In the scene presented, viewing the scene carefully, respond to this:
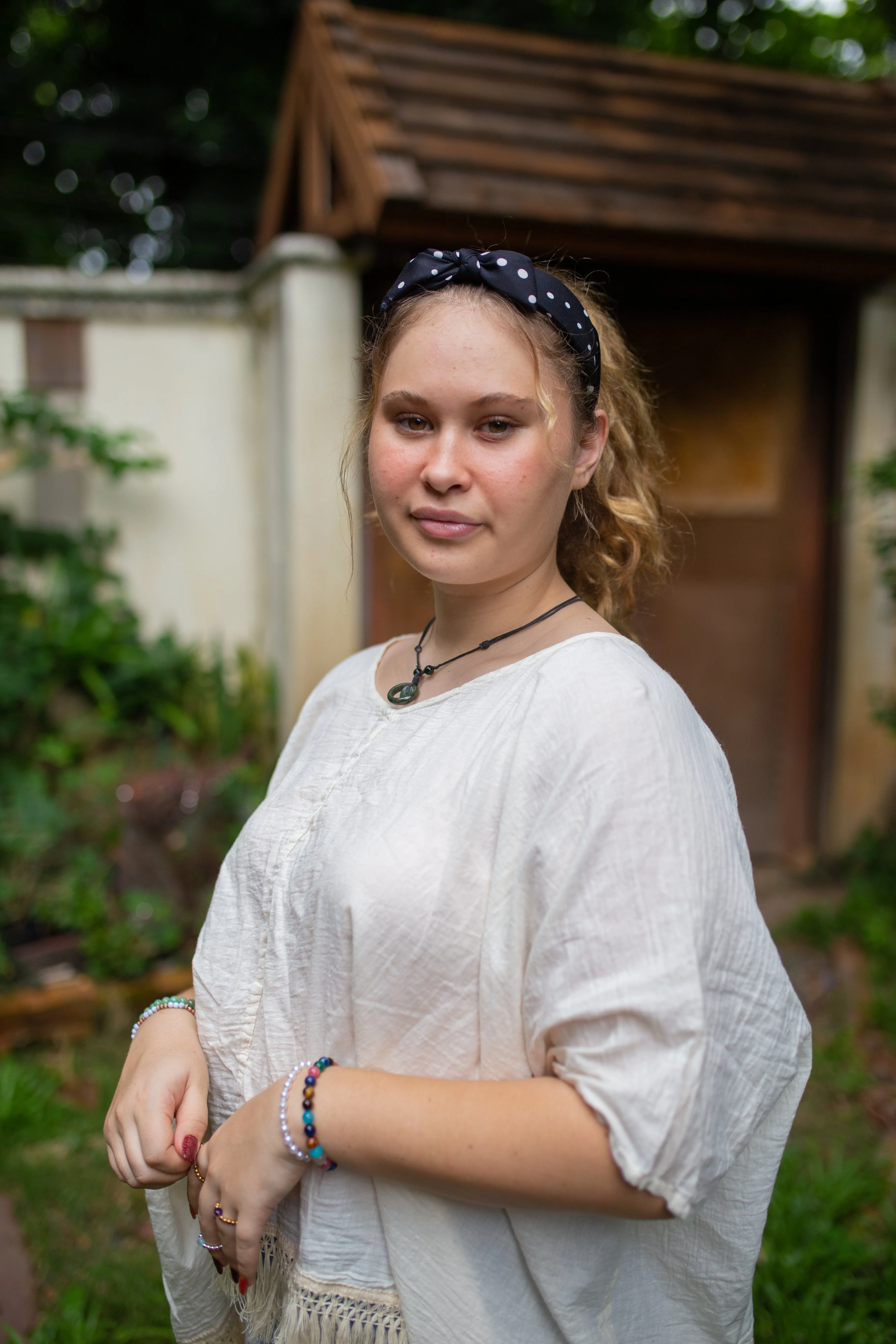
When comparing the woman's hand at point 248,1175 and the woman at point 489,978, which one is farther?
the woman's hand at point 248,1175

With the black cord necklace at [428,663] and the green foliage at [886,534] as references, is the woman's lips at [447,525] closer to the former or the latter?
the black cord necklace at [428,663]

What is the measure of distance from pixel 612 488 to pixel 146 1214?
2.55 metres

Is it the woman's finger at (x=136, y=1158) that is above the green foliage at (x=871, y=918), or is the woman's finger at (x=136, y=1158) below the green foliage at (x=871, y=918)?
above

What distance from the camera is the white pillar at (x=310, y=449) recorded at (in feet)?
14.3

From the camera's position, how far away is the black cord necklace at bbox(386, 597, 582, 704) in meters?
1.26

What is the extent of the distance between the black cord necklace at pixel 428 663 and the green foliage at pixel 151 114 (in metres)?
7.72

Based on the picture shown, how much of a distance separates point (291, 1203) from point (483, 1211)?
0.27 metres

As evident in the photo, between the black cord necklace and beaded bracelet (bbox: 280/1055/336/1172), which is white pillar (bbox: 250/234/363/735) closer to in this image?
the black cord necklace

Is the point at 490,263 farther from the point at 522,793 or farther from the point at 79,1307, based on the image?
the point at 79,1307

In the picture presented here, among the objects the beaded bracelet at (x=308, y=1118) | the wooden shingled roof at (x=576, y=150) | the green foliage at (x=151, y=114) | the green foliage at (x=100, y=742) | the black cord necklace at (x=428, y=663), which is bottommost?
the green foliage at (x=100, y=742)

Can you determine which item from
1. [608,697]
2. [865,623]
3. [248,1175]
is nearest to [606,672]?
[608,697]

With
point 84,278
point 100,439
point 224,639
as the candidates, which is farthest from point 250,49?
point 224,639

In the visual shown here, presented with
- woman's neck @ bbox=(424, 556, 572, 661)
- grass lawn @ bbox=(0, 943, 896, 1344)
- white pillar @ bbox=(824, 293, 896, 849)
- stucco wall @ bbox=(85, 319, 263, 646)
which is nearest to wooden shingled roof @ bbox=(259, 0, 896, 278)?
white pillar @ bbox=(824, 293, 896, 849)

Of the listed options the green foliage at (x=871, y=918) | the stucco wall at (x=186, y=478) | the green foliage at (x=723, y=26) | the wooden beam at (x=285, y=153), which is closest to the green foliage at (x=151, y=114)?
the green foliage at (x=723, y=26)
